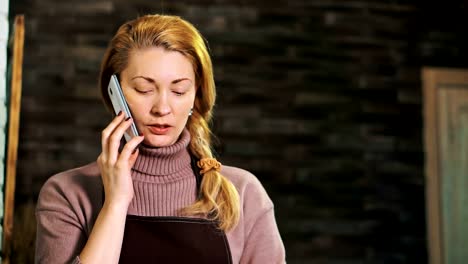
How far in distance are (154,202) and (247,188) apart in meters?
→ 0.21

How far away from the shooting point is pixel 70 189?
4.89 ft

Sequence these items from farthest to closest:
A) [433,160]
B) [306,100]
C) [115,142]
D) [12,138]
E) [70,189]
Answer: [433,160]
[306,100]
[12,138]
[70,189]
[115,142]

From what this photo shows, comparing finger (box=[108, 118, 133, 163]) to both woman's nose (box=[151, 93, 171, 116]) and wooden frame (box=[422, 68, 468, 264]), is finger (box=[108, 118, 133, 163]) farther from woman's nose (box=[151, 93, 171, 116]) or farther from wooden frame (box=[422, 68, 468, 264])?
wooden frame (box=[422, 68, 468, 264])

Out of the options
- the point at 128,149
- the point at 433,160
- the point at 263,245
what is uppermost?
the point at 128,149

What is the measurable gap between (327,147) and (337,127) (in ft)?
0.48

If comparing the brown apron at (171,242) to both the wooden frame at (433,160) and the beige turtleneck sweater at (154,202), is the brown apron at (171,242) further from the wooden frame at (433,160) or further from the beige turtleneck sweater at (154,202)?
the wooden frame at (433,160)

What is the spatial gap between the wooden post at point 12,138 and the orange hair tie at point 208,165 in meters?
1.10

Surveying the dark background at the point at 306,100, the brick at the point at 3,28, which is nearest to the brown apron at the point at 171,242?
the brick at the point at 3,28

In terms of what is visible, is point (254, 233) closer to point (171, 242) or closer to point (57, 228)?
point (171, 242)

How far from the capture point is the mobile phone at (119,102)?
1.43 metres

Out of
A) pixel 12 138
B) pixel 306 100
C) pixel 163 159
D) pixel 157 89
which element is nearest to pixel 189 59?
pixel 157 89

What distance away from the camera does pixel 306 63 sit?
474cm

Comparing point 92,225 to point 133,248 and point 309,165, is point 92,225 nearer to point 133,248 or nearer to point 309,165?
point 133,248

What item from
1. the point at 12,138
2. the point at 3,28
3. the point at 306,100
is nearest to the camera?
the point at 3,28
